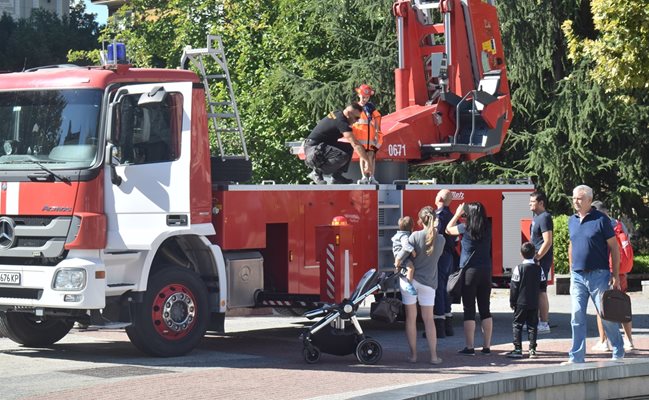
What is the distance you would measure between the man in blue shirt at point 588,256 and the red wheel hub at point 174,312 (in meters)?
4.23

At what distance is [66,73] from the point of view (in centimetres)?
1386

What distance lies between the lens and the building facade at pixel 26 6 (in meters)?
93.6

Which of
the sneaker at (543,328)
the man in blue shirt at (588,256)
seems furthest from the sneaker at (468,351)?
the sneaker at (543,328)

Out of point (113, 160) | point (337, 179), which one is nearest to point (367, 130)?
point (337, 179)

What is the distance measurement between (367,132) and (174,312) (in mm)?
3801

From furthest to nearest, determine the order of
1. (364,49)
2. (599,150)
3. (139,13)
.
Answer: (139,13) → (364,49) → (599,150)

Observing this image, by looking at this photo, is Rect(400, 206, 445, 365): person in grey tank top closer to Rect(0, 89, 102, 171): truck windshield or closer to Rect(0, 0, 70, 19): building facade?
Rect(0, 89, 102, 171): truck windshield

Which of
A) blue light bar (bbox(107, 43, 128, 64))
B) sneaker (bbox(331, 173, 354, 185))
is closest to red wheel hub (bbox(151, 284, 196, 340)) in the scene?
blue light bar (bbox(107, 43, 128, 64))

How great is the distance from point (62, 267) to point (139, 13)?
26126 mm

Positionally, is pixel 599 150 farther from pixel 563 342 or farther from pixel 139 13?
pixel 139 13

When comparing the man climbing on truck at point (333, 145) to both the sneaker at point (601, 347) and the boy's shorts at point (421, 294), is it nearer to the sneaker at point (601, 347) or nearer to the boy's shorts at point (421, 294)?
the boy's shorts at point (421, 294)

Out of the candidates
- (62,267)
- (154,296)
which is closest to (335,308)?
(154,296)

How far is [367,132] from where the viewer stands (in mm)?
16234

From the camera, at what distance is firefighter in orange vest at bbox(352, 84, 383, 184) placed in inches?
636
